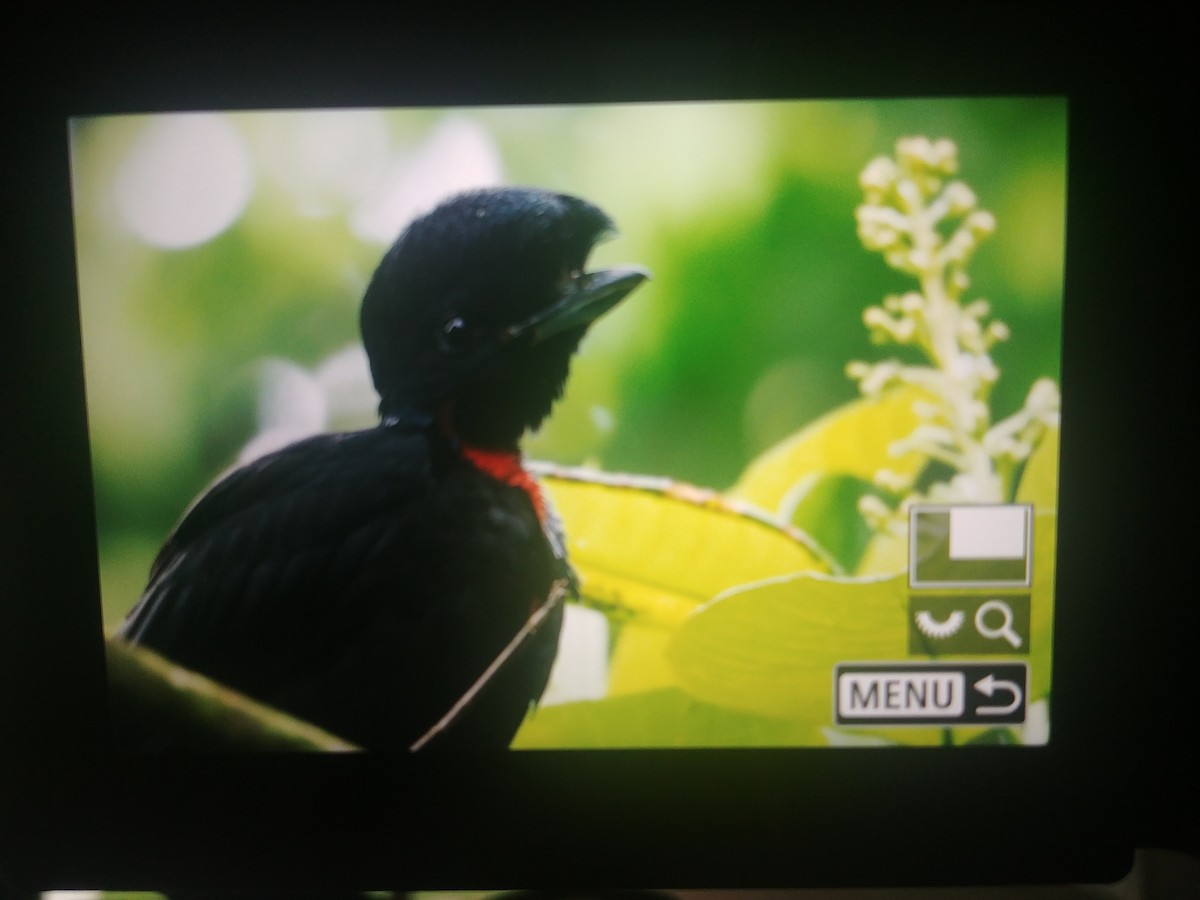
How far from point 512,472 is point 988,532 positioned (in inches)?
14.9

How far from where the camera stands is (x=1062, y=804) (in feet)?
2.03

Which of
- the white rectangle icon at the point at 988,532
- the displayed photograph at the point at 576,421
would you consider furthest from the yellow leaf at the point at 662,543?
the white rectangle icon at the point at 988,532

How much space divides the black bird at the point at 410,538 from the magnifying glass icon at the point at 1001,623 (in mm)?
337

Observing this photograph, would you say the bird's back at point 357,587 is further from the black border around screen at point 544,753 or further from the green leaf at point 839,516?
the green leaf at point 839,516

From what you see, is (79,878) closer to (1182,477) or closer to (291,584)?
(291,584)

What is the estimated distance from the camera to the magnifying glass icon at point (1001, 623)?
597 millimetres

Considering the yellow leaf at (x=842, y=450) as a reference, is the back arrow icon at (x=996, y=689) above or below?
below

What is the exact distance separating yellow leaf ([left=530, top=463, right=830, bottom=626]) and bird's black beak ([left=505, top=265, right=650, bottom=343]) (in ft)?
0.36

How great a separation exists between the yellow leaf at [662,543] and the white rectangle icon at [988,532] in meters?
0.10

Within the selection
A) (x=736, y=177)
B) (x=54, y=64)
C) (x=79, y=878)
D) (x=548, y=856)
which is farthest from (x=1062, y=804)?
(x=54, y=64)

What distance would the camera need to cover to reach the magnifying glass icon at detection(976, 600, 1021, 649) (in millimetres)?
597

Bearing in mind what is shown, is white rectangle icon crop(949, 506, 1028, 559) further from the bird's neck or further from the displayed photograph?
the bird's neck

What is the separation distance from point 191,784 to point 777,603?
50 cm

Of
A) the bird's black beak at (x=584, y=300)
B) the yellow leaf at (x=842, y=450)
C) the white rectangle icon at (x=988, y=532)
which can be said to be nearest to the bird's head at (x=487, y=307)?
the bird's black beak at (x=584, y=300)
